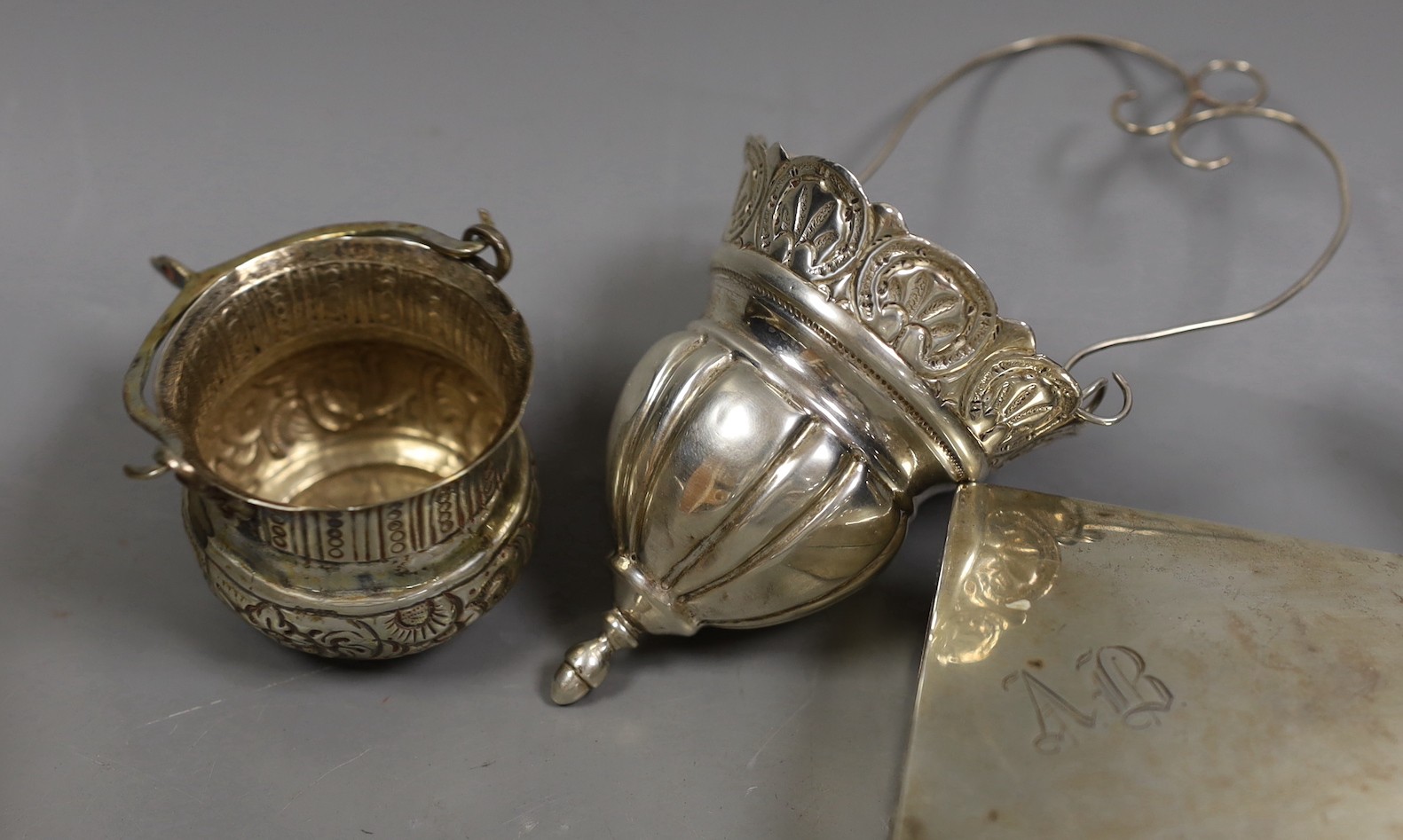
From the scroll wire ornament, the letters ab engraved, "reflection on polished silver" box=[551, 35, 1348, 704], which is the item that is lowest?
the letters ab engraved

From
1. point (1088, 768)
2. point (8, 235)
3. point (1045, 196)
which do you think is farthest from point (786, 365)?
point (8, 235)

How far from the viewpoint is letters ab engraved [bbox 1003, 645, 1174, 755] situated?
1363 millimetres

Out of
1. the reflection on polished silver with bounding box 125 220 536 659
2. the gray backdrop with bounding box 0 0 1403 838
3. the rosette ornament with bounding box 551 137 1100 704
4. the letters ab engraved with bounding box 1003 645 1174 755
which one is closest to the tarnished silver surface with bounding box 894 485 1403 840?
the letters ab engraved with bounding box 1003 645 1174 755

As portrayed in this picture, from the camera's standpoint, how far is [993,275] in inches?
84.6

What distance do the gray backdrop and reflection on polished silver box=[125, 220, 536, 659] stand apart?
159mm

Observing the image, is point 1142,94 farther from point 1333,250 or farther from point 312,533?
point 312,533

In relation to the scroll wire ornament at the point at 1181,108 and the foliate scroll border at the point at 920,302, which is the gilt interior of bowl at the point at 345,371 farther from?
the scroll wire ornament at the point at 1181,108

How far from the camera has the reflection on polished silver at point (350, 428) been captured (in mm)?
1453

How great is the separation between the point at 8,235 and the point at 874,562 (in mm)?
1554

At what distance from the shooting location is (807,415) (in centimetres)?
150

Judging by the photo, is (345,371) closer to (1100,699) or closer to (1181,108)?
(1100,699)

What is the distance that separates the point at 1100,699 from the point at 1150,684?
2.5 inches

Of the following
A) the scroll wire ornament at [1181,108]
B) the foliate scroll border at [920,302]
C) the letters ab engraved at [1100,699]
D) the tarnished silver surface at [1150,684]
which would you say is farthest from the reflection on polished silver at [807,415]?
the scroll wire ornament at [1181,108]

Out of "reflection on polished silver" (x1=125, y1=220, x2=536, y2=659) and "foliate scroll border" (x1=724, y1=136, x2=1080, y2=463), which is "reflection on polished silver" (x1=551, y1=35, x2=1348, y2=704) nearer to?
"foliate scroll border" (x1=724, y1=136, x2=1080, y2=463)
